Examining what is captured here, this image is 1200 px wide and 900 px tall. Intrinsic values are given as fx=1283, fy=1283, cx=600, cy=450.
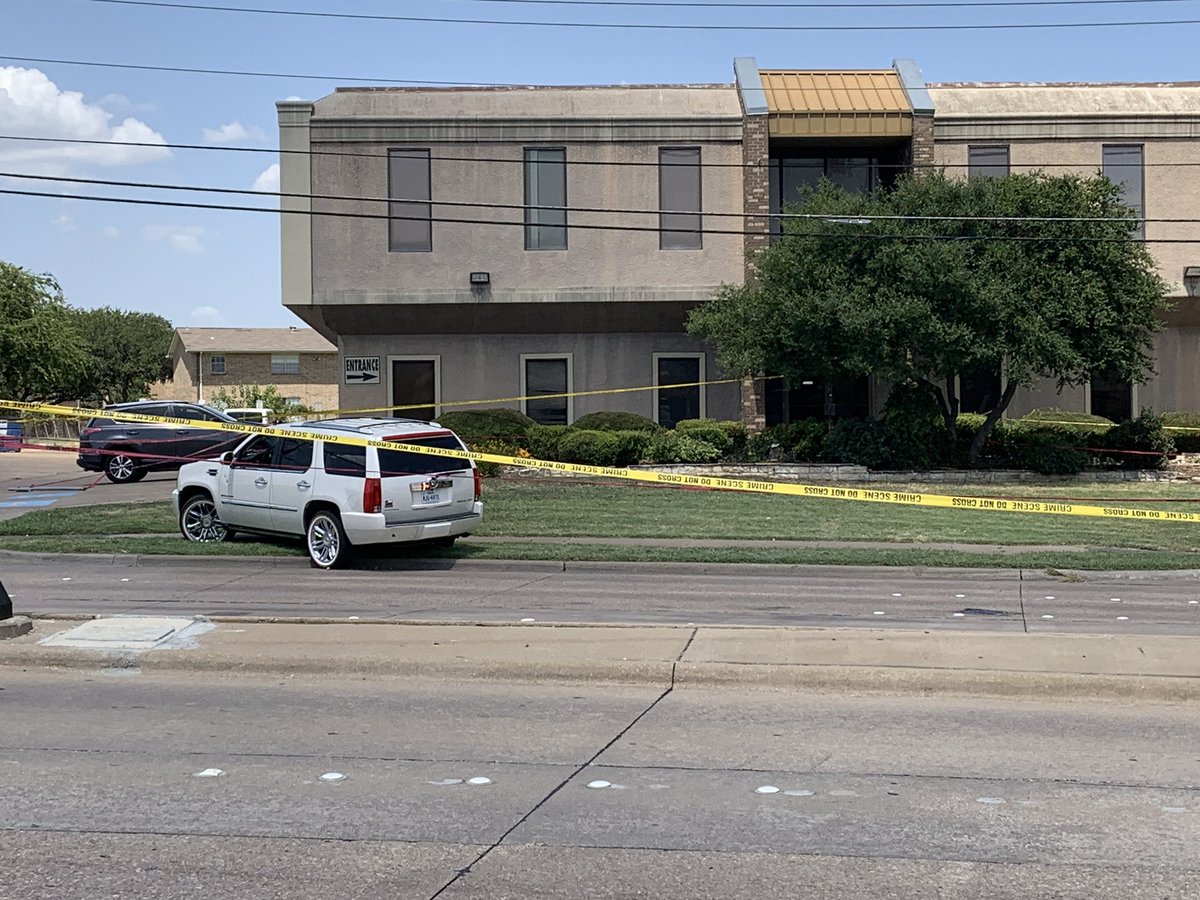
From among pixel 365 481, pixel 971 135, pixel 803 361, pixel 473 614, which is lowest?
pixel 473 614

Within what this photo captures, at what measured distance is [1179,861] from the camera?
5.19 metres

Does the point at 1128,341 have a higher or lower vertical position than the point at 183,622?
higher

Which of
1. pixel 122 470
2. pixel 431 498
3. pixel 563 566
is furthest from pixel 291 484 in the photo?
pixel 122 470

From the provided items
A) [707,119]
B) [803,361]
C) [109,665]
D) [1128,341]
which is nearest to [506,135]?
[707,119]

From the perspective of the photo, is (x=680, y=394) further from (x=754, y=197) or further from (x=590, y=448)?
(x=590, y=448)

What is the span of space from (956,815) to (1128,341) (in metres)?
24.3

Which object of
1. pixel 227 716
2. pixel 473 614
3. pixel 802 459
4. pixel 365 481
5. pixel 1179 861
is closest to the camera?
pixel 1179 861

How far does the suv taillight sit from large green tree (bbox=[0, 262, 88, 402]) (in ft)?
184

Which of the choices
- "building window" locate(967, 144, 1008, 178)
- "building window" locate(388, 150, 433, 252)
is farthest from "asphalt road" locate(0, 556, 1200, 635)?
"building window" locate(967, 144, 1008, 178)

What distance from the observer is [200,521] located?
60.1 ft

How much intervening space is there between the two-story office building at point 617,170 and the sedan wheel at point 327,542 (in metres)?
16.5

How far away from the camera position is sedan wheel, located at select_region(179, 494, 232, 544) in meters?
18.2

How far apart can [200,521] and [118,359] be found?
7286 cm

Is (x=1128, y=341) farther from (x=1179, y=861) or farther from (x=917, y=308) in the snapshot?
(x=1179, y=861)
